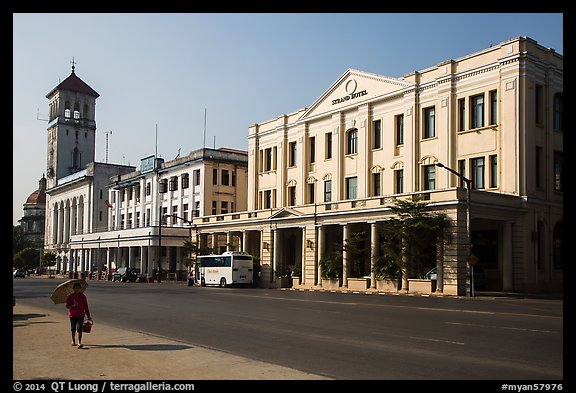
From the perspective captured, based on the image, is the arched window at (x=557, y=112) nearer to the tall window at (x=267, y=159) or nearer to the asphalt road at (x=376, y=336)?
the asphalt road at (x=376, y=336)

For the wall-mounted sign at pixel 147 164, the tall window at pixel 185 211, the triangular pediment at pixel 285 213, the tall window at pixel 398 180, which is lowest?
the triangular pediment at pixel 285 213

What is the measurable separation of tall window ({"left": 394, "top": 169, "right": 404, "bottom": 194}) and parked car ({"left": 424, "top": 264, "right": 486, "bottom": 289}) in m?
9.52

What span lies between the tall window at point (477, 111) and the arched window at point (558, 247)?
30.6 feet

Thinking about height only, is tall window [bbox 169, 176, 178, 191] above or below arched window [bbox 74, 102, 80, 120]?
below

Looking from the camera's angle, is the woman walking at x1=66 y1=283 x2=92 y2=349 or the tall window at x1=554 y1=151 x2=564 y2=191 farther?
the tall window at x1=554 y1=151 x2=564 y2=191

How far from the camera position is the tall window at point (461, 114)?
4662 cm

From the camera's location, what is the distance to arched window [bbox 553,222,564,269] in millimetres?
45406

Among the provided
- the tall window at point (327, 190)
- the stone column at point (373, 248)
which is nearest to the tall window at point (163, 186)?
the tall window at point (327, 190)

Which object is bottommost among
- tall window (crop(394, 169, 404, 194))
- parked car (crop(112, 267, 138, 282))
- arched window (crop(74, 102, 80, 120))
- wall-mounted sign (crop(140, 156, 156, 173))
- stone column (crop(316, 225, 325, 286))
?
parked car (crop(112, 267, 138, 282))

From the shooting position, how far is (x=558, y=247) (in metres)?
45.8

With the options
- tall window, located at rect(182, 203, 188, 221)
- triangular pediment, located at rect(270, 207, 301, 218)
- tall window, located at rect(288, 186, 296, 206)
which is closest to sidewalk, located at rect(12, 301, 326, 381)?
triangular pediment, located at rect(270, 207, 301, 218)

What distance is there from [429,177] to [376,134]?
23.9ft

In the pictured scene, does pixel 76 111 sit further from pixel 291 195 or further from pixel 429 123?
pixel 429 123

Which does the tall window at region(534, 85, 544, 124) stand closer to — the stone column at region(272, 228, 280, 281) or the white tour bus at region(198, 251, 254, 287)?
the stone column at region(272, 228, 280, 281)
